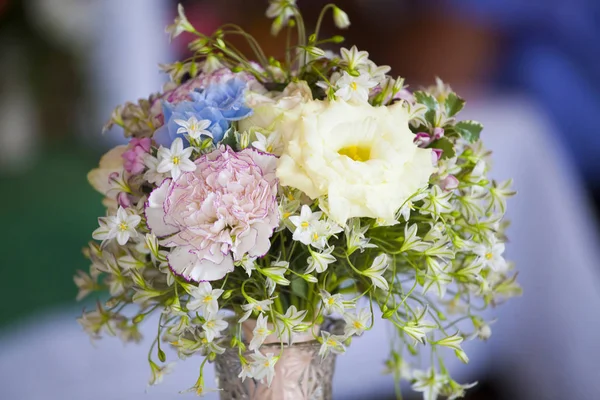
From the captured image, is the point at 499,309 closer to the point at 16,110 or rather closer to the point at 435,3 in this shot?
the point at 435,3

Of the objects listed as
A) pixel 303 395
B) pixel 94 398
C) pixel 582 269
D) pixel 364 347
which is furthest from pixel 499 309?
pixel 303 395

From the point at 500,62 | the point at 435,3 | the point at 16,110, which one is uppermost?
the point at 435,3

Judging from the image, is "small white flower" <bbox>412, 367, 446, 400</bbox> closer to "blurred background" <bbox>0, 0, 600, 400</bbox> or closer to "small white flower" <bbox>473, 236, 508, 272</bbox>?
"small white flower" <bbox>473, 236, 508, 272</bbox>

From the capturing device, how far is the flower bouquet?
503 millimetres

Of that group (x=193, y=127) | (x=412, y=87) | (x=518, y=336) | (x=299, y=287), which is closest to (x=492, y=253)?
(x=299, y=287)

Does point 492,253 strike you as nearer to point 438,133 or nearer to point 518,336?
point 438,133

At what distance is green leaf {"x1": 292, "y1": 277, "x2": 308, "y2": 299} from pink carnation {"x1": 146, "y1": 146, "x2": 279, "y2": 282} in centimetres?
8

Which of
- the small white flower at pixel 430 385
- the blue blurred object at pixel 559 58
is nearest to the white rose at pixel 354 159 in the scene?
the small white flower at pixel 430 385

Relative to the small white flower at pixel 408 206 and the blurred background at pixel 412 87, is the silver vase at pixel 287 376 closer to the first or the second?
the small white flower at pixel 408 206

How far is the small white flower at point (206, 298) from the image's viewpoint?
1.70 feet

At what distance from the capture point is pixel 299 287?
58cm

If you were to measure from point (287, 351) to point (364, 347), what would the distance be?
82cm

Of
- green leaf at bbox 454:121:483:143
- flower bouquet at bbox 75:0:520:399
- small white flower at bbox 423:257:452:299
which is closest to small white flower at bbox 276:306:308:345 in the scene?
flower bouquet at bbox 75:0:520:399

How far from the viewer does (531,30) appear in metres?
1.88
